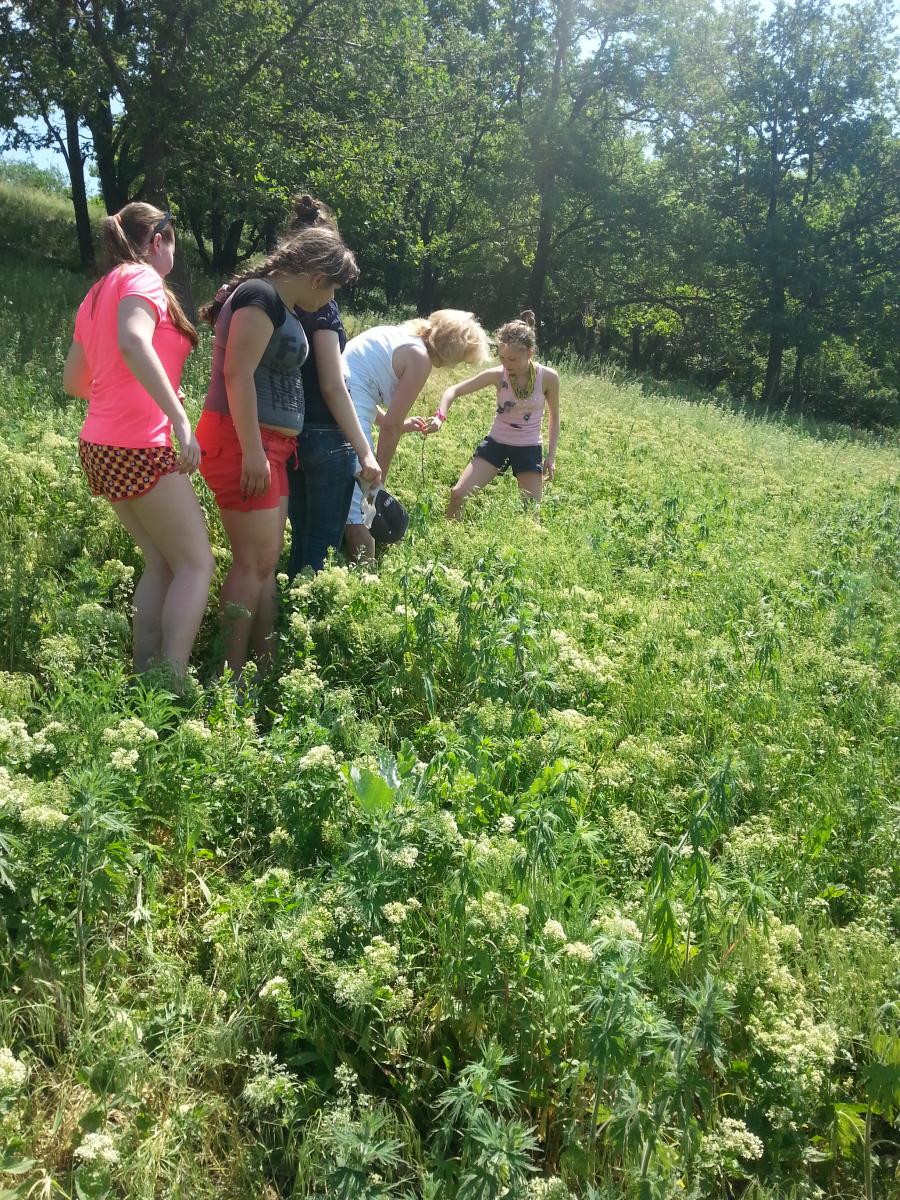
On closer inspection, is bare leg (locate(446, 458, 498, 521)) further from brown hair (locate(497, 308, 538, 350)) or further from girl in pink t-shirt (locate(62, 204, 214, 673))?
girl in pink t-shirt (locate(62, 204, 214, 673))

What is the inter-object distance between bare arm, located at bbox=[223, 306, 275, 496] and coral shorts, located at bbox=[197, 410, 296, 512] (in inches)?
7.0

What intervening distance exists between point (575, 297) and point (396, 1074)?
36.3 m

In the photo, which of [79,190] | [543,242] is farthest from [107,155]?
[543,242]

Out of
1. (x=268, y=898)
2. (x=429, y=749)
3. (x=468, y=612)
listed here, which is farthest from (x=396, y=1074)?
(x=468, y=612)

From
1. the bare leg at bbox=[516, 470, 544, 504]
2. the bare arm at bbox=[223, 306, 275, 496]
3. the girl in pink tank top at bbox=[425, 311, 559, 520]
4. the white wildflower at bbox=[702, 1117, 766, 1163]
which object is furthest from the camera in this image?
the bare leg at bbox=[516, 470, 544, 504]

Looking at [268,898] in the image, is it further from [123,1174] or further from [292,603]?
[292,603]

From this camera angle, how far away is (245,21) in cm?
1344

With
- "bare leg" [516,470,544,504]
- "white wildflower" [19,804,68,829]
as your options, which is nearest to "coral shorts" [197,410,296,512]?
"white wildflower" [19,804,68,829]

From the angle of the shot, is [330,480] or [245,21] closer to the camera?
[330,480]

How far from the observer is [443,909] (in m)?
2.58

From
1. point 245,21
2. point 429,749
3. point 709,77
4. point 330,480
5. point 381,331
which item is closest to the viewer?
point 429,749

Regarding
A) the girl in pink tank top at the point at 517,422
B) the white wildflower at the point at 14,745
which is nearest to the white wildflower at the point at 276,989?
the white wildflower at the point at 14,745

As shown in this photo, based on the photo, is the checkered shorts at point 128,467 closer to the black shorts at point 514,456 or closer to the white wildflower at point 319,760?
the white wildflower at point 319,760

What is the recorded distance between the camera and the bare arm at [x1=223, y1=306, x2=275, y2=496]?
375cm
